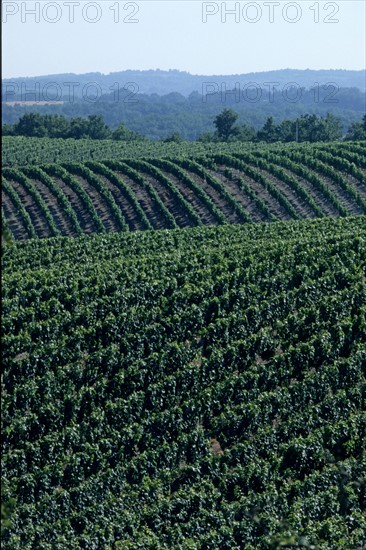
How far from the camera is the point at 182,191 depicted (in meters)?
54.0

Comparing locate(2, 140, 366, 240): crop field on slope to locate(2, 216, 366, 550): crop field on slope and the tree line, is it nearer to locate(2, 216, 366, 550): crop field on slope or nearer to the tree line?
locate(2, 216, 366, 550): crop field on slope

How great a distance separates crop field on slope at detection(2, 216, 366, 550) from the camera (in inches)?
787

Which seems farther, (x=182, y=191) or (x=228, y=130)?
(x=228, y=130)

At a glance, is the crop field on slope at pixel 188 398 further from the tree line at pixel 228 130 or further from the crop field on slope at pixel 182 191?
the tree line at pixel 228 130

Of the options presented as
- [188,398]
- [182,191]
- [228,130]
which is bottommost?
[188,398]

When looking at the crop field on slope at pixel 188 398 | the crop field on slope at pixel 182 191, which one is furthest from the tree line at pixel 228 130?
the crop field on slope at pixel 188 398

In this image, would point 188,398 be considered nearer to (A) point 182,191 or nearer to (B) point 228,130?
(A) point 182,191

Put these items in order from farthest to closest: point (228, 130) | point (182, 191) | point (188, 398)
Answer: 1. point (228, 130)
2. point (182, 191)
3. point (188, 398)

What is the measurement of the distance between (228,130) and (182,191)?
138 feet

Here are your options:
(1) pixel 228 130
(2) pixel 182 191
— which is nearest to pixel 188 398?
(2) pixel 182 191

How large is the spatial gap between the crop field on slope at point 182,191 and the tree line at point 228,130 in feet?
89.0

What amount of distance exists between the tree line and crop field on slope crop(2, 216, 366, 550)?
54070 mm

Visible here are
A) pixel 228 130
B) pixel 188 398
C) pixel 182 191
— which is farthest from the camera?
pixel 228 130

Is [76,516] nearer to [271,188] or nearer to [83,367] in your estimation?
A: [83,367]
